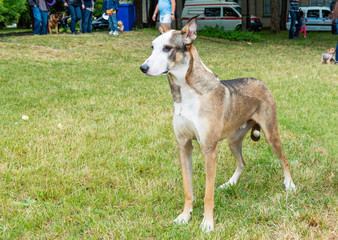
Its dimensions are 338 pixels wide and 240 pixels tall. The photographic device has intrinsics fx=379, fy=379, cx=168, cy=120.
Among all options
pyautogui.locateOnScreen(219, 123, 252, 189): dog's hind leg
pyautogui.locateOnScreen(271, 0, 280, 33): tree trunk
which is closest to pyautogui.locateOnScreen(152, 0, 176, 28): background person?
pyautogui.locateOnScreen(219, 123, 252, 189): dog's hind leg

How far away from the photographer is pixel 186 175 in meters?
3.32

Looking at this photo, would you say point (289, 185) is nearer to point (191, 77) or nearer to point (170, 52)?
point (191, 77)

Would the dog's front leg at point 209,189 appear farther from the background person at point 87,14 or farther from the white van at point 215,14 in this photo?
the white van at point 215,14

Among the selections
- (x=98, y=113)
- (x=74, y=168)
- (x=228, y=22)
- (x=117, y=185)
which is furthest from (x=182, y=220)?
(x=228, y=22)

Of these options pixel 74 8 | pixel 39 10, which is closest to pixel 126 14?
pixel 74 8

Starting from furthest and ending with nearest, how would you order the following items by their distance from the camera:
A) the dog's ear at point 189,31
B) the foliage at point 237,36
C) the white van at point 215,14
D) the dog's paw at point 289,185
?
the white van at point 215,14 < the foliage at point 237,36 < the dog's paw at point 289,185 < the dog's ear at point 189,31

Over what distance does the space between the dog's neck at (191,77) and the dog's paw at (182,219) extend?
99 centimetres

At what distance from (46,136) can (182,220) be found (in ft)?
9.04

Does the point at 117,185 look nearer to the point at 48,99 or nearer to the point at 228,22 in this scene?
the point at 48,99

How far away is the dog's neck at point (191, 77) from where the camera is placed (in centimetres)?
302

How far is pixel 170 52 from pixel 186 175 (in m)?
1.09

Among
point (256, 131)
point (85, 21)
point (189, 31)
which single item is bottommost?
Answer: point (256, 131)

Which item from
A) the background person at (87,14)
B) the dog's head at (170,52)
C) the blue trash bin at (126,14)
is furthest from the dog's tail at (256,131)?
the blue trash bin at (126,14)

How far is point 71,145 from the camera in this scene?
489 cm
